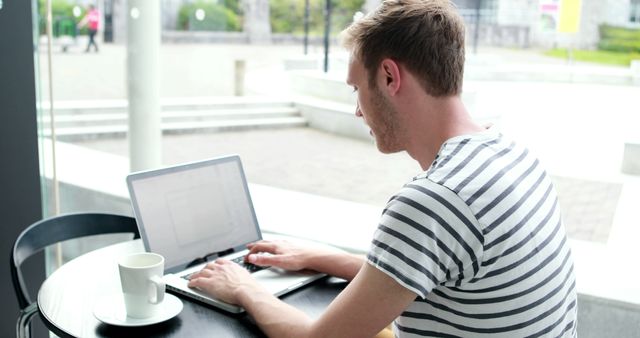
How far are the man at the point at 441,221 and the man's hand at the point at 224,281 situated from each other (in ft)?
0.31

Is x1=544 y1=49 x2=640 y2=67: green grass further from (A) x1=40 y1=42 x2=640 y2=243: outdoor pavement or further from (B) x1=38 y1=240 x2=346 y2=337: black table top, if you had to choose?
(B) x1=38 y1=240 x2=346 y2=337: black table top

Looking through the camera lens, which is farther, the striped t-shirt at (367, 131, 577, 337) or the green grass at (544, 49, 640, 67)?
the green grass at (544, 49, 640, 67)

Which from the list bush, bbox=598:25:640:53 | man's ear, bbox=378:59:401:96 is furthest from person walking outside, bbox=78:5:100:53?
man's ear, bbox=378:59:401:96

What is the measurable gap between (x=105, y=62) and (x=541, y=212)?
Answer: 305 centimetres

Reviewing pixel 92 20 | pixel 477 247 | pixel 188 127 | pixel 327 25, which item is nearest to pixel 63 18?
pixel 92 20

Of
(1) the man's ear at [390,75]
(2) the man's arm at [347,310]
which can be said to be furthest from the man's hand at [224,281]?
(1) the man's ear at [390,75]

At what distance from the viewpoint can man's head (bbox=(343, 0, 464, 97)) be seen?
3.43 ft

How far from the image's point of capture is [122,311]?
1.22 meters

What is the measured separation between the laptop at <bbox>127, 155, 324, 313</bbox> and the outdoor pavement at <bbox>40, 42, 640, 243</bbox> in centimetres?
42

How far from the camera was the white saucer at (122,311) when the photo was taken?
1.18 meters

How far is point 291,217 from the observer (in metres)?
2.74

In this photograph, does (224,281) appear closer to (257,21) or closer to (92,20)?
(257,21)

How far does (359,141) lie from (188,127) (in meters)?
1.23

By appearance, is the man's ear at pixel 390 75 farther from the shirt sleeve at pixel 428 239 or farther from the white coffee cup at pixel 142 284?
the white coffee cup at pixel 142 284
